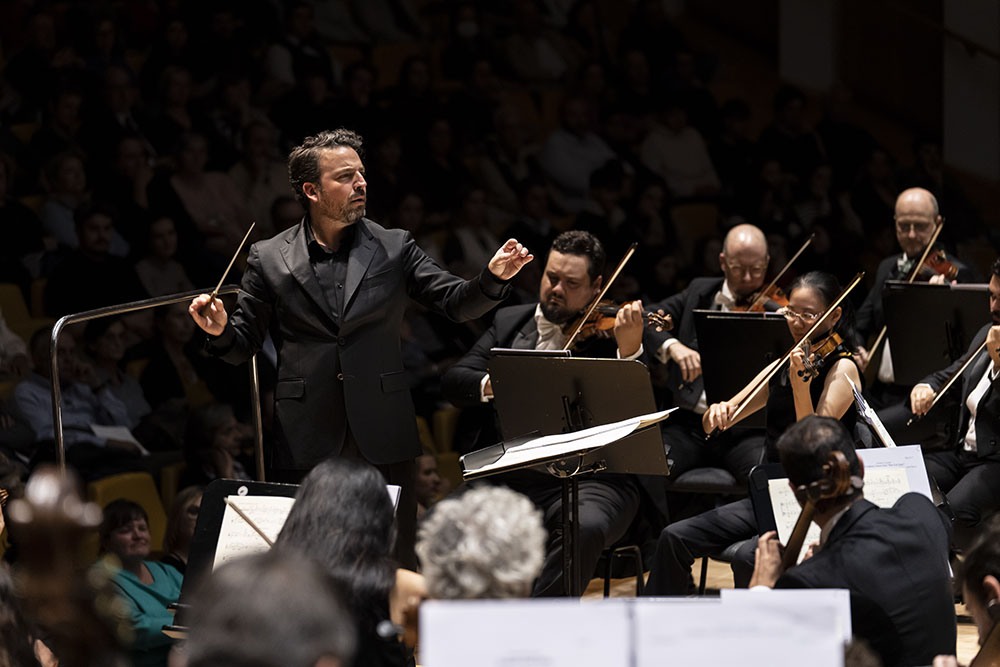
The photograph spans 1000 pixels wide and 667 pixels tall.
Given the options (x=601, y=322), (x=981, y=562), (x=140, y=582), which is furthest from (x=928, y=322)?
(x=140, y=582)

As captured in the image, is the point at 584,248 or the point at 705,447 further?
the point at 705,447

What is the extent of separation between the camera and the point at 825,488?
8.65ft

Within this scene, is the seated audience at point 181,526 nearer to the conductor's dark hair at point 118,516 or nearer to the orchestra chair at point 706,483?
the conductor's dark hair at point 118,516

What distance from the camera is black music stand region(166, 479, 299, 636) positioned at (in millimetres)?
3012

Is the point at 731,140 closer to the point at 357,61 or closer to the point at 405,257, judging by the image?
the point at 357,61

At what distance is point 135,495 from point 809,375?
234cm

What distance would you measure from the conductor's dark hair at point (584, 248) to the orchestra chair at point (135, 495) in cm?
163

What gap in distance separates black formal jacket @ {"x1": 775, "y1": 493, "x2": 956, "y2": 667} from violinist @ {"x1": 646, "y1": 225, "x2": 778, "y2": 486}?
5.53 ft

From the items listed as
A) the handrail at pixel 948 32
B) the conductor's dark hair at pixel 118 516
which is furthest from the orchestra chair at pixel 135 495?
the handrail at pixel 948 32

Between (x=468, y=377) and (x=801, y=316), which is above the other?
(x=801, y=316)

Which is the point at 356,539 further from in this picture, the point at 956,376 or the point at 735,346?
the point at 956,376

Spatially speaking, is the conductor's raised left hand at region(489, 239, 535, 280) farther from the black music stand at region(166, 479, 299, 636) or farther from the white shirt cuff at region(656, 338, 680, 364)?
the white shirt cuff at region(656, 338, 680, 364)

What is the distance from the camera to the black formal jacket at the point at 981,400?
13.7 feet

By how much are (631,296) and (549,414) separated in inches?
107
